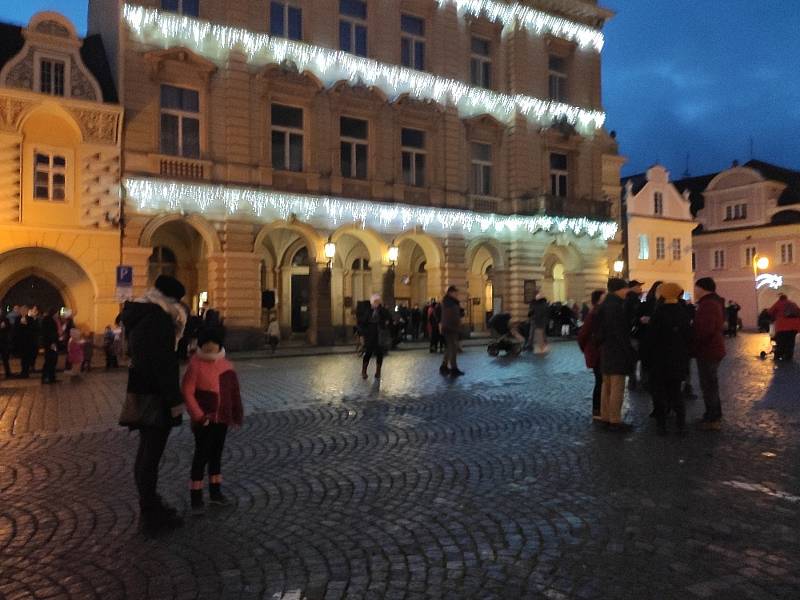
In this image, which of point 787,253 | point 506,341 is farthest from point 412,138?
point 787,253

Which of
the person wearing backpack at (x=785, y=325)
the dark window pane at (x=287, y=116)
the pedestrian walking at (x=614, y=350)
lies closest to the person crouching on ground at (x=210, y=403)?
the pedestrian walking at (x=614, y=350)

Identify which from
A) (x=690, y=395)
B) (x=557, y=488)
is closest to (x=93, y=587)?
(x=557, y=488)

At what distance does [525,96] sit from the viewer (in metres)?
34.6

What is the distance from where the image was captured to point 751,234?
5153cm

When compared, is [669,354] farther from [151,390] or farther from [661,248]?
[661,248]

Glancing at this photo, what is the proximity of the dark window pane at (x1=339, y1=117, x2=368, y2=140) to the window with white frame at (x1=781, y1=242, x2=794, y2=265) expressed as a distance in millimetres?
35589

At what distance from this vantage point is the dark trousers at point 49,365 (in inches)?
611

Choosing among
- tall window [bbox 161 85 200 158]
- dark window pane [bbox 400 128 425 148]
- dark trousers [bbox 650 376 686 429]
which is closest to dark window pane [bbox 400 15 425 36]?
dark window pane [bbox 400 128 425 148]

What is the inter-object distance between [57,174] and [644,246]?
35.5m

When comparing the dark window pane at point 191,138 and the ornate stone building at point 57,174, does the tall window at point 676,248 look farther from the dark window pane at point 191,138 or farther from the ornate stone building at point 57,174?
the ornate stone building at point 57,174

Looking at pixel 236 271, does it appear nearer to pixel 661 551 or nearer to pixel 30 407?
pixel 30 407

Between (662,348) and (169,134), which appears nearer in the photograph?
(662,348)

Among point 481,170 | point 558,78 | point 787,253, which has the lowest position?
point 787,253

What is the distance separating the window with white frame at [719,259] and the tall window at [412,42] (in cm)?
3276
